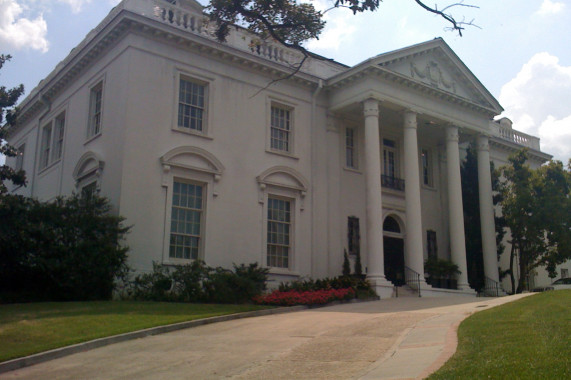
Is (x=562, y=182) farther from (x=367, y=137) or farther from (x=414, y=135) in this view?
(x=367, y=137)

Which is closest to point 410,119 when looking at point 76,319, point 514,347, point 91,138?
point 91,138

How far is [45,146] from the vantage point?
2920cm

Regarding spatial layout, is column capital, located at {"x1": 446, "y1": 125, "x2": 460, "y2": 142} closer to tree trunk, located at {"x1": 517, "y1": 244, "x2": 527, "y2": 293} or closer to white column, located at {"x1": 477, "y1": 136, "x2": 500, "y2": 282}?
white column, located at {"x1": 477, "y1": 136, "x2": 500, "y2": 282}

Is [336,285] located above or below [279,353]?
above

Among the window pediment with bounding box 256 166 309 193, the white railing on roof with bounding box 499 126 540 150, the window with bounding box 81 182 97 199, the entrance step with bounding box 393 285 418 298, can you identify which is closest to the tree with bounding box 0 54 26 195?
the window with bounding box 81 182 97 199

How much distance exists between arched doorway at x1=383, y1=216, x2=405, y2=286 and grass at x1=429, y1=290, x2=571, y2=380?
15464 mm

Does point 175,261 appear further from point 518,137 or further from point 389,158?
point 518,137

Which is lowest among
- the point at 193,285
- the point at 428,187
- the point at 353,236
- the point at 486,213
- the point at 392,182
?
the point at 193,285

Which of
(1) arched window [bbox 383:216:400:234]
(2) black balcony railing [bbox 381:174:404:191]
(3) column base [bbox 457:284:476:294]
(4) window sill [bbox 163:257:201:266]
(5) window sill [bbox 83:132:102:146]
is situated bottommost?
(3) column base [bbox 457:284:476:294]

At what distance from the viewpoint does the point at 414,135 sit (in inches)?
1072

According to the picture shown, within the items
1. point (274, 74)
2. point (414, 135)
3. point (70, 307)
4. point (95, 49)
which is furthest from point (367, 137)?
point (70, 307)

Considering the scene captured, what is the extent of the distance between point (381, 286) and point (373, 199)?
11.5ft

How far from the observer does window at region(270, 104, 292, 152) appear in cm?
2580

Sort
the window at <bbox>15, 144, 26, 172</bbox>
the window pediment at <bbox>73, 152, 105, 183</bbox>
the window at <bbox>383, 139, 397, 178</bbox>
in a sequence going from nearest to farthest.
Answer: the window pediment at <bbox>73, 152, 105, 183</bbox>, the window at <bbox>383, 139, 397, 178</bbox>, the window at <bbox>15, 144, 26, 172</bbox>
